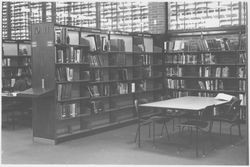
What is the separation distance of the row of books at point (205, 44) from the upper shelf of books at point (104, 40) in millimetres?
549

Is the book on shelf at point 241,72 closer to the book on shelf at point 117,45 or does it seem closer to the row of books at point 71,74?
the book on shelf at point 117,45

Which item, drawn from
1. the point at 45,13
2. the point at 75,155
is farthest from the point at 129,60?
the point at 45,13

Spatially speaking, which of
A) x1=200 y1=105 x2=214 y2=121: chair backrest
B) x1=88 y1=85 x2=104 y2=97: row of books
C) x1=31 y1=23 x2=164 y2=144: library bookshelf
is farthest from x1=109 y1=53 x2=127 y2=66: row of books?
x1=200 y1=105 x2=214 y2=121: chair backrest

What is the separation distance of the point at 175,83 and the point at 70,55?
373 cm

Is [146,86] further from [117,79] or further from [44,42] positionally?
[44,42]

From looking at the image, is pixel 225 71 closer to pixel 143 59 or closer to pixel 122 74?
pixel 143 59

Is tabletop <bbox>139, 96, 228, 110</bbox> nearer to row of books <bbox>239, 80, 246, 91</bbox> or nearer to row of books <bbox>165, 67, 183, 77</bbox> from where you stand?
row of books <bbox>239, 80, 246, 91</bbox>

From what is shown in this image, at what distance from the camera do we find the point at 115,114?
9352 mm

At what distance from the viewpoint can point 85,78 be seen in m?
8.05

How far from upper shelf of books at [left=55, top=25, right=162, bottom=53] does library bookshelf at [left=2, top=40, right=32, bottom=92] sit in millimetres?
3311

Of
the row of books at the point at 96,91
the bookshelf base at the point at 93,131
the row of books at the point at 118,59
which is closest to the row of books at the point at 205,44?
the row of books at the point at 118,59

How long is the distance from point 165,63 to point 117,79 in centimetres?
197

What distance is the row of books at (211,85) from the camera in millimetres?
9734

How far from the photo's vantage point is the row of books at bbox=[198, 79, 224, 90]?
973 centimetres
